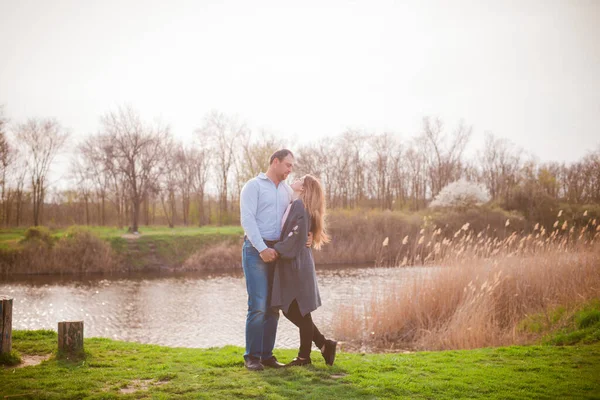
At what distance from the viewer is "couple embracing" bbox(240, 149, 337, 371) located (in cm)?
500

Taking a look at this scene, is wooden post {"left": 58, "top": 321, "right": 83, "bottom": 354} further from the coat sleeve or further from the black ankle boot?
the black ankle boot

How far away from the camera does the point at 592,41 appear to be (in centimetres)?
1212

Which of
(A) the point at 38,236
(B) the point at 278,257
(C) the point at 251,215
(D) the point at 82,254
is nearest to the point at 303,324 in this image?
(B) the point at 278,257

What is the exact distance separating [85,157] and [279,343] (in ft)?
122

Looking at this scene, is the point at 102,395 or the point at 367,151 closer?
the point at 102,395

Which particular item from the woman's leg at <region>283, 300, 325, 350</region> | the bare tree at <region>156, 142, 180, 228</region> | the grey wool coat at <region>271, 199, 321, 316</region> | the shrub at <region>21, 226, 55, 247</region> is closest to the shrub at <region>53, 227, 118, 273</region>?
the shrub at <region>21, 226, 55, 247</region>

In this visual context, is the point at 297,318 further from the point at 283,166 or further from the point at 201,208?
the point at 201,208

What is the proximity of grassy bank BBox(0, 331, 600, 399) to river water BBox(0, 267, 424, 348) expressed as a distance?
13.9 ft

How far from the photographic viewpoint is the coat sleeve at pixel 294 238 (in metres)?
4.95

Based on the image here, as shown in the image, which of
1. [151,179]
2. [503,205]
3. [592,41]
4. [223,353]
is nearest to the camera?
[223,353]

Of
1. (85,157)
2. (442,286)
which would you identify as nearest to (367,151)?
(85,157)

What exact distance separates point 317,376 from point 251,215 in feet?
6.20

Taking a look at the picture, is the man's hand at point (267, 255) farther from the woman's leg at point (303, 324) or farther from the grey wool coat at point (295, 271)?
the woman's leg at point (303, 324)

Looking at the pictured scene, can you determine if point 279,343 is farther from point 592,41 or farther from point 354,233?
point 354,233
